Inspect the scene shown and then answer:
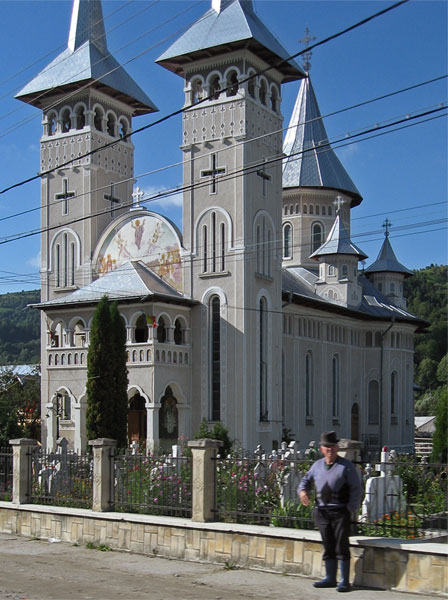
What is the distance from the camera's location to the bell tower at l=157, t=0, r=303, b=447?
33906mm

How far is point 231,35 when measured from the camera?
113 feet

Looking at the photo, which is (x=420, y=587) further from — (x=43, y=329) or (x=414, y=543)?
(x=43, y=329)

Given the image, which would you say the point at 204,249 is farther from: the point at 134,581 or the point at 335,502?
the point at 335,502

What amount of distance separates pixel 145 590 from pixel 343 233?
3727 cm

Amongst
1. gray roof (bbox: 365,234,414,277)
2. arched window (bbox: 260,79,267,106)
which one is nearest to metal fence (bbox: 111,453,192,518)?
arched window (bbox: 260,79,267,106)

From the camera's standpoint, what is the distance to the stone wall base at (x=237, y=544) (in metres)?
10.0

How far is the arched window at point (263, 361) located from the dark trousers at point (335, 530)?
24685mm

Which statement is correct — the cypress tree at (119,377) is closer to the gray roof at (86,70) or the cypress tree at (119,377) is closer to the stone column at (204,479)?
the gray roof at (86,70)

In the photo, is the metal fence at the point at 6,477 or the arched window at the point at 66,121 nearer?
the metal fence at the point at 6,477

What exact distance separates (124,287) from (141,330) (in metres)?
2.52

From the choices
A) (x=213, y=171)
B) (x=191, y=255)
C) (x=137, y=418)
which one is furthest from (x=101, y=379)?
(x=213, y=171)

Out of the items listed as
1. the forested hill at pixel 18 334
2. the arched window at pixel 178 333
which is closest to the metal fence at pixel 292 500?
the arched window at pixel 178 333

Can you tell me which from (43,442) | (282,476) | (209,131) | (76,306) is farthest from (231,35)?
(282,476)

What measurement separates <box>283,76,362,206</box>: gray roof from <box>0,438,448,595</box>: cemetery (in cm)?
3386
